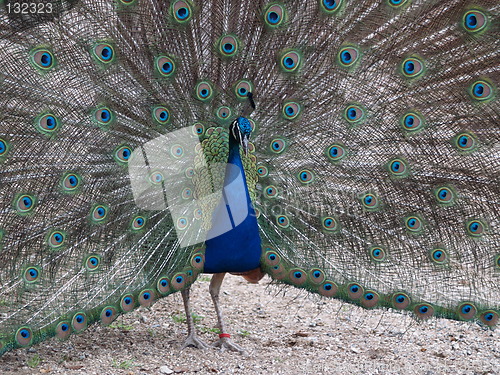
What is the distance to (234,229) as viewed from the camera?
3.61 meters

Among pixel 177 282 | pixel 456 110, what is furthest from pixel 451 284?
pixel 177 282

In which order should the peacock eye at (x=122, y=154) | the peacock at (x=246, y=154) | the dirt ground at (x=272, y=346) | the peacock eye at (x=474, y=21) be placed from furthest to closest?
the dirt ground at (x=272, y=346) < the peacock eye at (x=122, y=154) < the peacock at (x=246, y=154) < the peacock eye at (x=474, y=21)

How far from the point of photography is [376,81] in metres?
3.44

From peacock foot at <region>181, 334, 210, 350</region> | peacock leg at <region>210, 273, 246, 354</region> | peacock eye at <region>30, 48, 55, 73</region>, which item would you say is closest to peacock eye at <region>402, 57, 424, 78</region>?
peacock leg at <region>210, 273, 246, 354</region>

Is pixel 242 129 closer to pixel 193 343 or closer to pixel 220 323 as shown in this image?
pixel 220 323

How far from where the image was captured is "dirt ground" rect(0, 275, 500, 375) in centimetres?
375

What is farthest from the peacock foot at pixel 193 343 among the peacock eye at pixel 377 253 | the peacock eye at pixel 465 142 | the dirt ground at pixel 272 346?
the peacock eye at pixel 465 142

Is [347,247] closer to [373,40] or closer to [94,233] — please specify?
[373,40]

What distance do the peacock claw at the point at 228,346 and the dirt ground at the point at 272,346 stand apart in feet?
0.16

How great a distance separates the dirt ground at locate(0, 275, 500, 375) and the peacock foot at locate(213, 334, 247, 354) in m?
0.05

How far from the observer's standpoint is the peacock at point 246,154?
10.8 ft

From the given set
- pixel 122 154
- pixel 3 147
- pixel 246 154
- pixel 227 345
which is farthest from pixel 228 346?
pixel 3 147

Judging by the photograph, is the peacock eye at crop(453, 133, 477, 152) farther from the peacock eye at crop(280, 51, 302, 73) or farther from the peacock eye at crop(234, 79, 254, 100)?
the peacock eye at crop(234, 79, 254, 100)

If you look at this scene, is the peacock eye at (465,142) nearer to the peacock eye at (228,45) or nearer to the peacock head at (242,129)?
the peacock head at (242,129)
